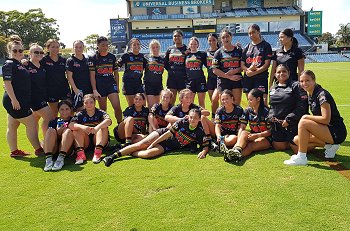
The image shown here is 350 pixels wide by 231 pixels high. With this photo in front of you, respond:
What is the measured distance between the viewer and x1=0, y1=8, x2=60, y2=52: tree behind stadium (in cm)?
6122

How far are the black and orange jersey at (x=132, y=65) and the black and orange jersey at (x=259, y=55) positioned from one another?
2259 millimetres

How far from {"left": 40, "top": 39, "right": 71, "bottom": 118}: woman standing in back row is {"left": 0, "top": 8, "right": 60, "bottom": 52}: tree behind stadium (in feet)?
200

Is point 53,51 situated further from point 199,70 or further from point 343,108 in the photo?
point 343,108

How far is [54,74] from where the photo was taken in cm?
582

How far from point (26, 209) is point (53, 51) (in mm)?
3298

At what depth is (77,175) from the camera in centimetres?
429

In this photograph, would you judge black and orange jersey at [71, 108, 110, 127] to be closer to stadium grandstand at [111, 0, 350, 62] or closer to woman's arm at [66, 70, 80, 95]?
woman's arm at [66, 70, 80, 95]

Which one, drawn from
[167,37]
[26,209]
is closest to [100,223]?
[26,209]

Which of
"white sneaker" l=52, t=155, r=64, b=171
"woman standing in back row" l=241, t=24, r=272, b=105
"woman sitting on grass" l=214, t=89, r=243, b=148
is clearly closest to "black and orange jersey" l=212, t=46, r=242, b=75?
"woman standing in back row" l=241, t=24, r=272, b=105

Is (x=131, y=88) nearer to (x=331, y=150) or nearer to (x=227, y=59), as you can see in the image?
(x=227, y=59)

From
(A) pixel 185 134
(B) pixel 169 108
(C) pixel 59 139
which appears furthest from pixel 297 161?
(C) pixel 59 139

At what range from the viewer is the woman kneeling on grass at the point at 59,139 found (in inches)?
183

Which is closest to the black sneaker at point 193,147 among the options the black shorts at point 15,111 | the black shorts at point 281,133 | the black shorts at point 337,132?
the black shorts at point 281,133

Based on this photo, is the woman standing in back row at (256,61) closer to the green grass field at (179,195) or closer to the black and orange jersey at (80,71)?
the green grass field at (179,195)
